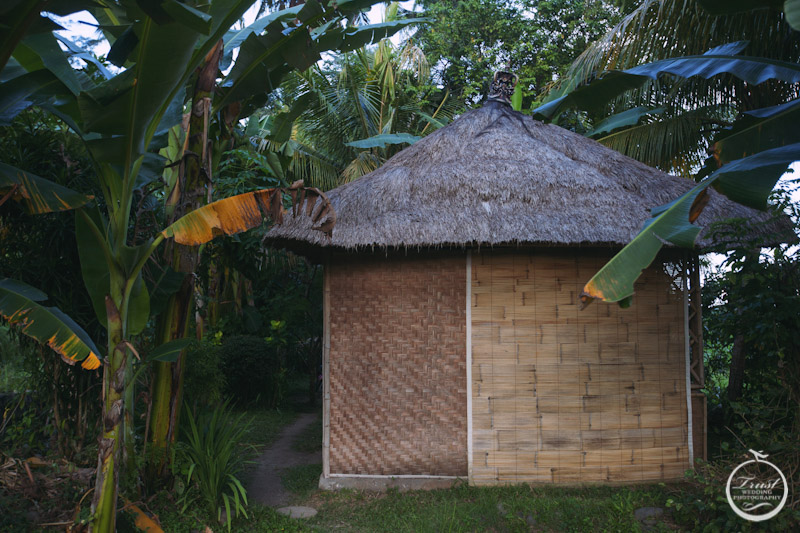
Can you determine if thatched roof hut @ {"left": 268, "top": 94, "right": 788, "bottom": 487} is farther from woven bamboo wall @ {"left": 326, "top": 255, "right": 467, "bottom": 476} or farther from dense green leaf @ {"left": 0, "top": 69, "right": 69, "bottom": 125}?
dense green leaf @ {"left": 0, "top": 69, "right": 69, "bottom": 125}

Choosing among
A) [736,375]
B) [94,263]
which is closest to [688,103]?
[736,375]

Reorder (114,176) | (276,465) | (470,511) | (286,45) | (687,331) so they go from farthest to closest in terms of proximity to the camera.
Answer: (276,465), (687,331), (470,511), (286,45), (114,176)

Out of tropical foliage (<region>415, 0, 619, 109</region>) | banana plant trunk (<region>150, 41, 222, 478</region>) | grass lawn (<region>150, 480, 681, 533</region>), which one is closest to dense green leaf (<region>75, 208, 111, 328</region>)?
banana plant trunk (<region>150, 41, 222, 478</region>)

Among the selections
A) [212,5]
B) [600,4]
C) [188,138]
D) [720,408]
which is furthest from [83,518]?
[600,4]

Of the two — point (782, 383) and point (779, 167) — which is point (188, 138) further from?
point (782, 383)

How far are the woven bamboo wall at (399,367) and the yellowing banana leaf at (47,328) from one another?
8.00ft

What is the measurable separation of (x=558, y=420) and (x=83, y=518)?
3.70 meters

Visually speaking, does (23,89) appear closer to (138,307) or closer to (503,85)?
(138,307)

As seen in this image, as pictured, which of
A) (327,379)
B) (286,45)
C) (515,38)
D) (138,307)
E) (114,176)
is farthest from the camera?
(515,38)

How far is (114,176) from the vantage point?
11.7ft

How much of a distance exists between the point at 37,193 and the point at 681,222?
3.62m

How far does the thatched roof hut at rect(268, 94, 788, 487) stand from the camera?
16.7ft

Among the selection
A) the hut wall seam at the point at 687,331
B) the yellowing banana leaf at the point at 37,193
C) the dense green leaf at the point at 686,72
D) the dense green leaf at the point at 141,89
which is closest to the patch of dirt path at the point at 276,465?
the yellowing banana leaf at the point at 37,193

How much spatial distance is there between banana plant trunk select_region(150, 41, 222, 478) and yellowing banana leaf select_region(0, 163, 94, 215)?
3.54ft
